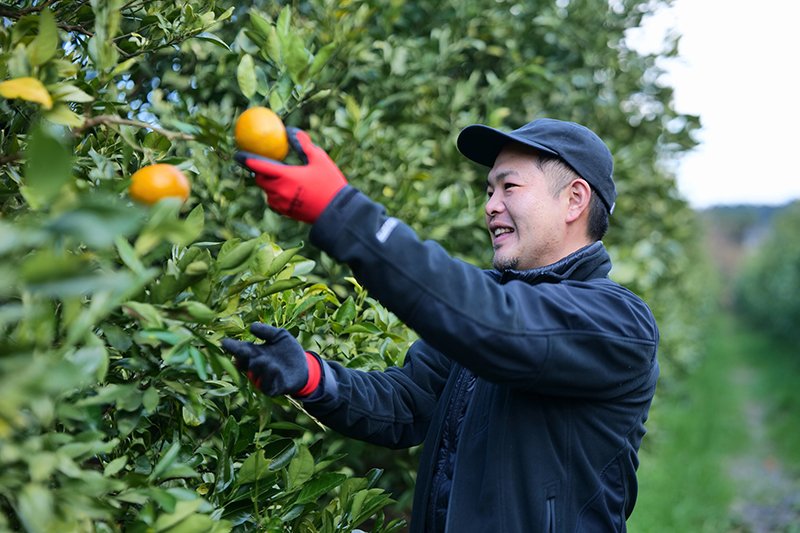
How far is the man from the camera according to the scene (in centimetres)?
105

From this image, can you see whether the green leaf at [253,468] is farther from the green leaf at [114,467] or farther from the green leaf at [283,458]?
the green leaf at [114,467]

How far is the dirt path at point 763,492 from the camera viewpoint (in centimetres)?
588

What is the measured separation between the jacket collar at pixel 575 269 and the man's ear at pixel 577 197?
0.32 ft

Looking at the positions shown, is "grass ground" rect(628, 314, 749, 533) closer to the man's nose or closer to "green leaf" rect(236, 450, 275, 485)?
the man's nose

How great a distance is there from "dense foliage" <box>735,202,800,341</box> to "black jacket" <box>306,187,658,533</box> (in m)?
15.3

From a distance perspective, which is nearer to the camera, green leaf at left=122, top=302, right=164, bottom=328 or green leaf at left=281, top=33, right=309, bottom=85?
green leaf at left=122, top=302, right=164, bottom=328

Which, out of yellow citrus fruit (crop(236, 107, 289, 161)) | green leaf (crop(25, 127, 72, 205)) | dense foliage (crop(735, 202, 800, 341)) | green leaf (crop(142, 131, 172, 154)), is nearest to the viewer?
green leaf (crop(25, 127, 72, 205))

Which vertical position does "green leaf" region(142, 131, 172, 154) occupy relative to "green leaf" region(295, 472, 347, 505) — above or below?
above

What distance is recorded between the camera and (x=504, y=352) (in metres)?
1.09

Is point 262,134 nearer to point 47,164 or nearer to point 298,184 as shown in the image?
point 298,184

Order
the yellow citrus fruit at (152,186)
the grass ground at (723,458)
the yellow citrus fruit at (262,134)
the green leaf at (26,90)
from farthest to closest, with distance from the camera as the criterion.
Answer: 1. the grass ground at (723,458)
2. the yellow citrus fruit at (262,134)
3. the yellow citrus fruit at (152,186)
4. the green leaf at (26,90)

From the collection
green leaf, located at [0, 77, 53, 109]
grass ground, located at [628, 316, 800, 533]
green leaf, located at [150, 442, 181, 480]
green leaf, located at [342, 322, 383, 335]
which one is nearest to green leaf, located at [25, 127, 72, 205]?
green leaf, located at [0, 77, 53, 109]

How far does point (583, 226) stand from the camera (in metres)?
1.68

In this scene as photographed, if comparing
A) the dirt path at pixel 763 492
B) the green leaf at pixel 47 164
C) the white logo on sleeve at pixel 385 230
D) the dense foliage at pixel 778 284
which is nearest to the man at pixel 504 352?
the white logo on sleeve at pixel 385 230
